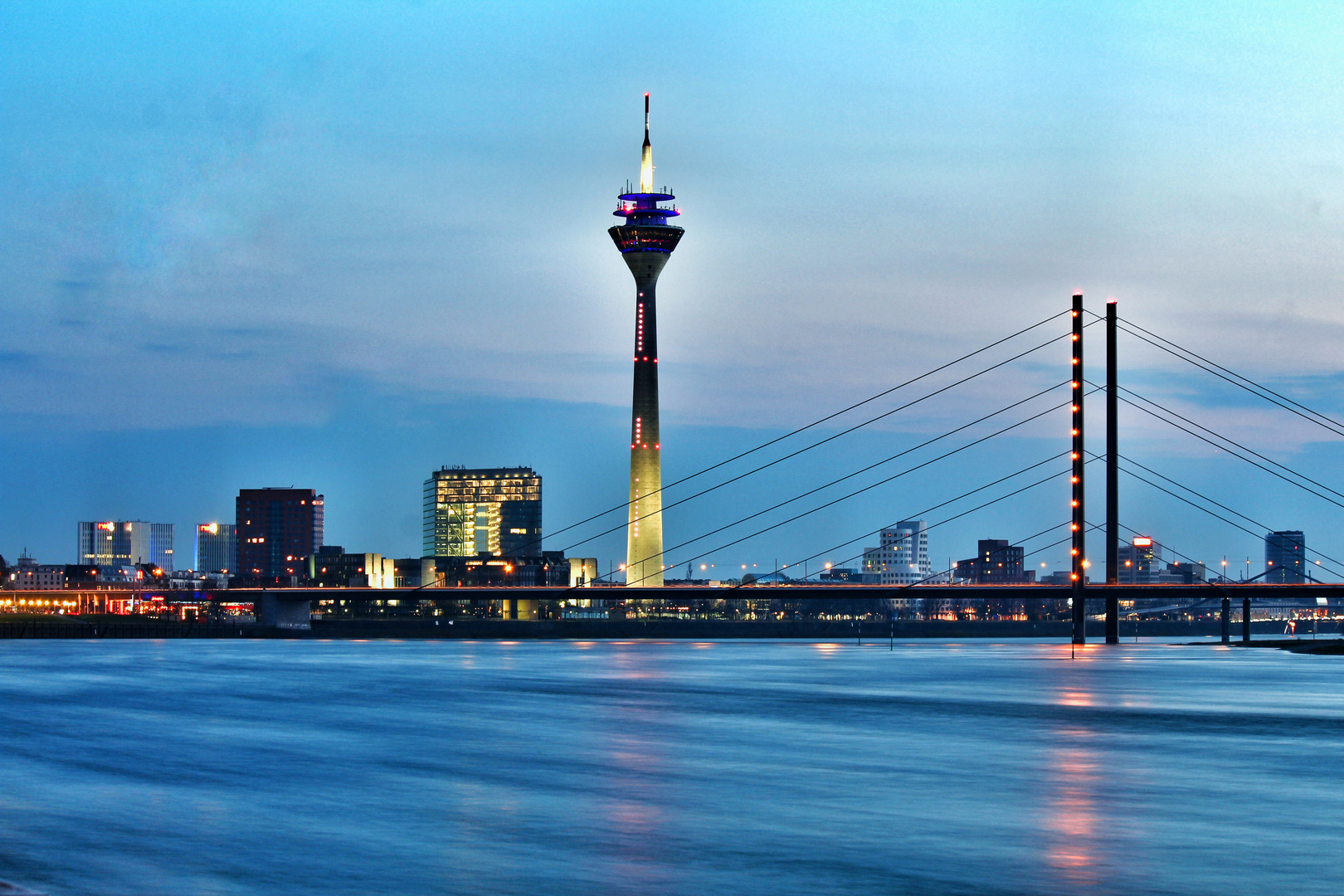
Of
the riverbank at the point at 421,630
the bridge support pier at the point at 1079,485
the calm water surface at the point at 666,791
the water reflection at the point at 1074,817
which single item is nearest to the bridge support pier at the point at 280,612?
the riverbank at the point at 421,630

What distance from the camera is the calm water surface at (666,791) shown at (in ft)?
50.5

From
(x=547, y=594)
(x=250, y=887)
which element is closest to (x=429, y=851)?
(x=250, y=887)

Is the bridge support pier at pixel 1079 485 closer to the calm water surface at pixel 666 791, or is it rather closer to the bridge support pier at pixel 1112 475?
the bridge support pier at pixel 1112 475

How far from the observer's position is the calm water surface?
15.4 metres

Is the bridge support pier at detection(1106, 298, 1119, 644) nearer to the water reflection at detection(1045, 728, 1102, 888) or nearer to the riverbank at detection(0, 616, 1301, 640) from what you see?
the riverbank at detection(0, 616, 1301, 640)

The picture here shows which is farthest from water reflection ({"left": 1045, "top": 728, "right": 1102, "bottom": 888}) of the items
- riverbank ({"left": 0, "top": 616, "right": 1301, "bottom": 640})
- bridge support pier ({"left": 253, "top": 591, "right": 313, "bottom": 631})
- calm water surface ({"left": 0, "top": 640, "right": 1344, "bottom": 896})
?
bridge support pier ({"left": 253, "top": 591, "right": 313, "bottom": 631})

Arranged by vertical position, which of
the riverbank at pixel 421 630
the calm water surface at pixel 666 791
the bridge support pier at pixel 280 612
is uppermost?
the calm water surface at pixel 666 791

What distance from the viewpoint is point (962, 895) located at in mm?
14375

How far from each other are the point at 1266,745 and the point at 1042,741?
438 centimetres

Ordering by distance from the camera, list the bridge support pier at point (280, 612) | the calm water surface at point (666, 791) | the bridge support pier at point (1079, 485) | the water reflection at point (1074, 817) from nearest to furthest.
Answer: the calm water surface at point (666, 791) → the water reflection at point (1074, 817) → the bridge support pier at point (1079, 485) → the bridge support pier at point (280, 612)

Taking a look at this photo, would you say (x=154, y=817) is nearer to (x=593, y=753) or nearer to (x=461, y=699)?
(x=593, y=753)

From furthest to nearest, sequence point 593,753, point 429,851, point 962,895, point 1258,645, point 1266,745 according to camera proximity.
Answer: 1. point 1258,645
2. point 1266,745
3. point 593,753
4. point 429,851
5. point 962,895

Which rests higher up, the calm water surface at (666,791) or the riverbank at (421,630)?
the calm water surface at (666,791)

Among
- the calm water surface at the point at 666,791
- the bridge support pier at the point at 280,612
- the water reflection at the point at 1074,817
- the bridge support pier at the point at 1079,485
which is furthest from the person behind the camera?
the bridge support pier at the point at 280,612
